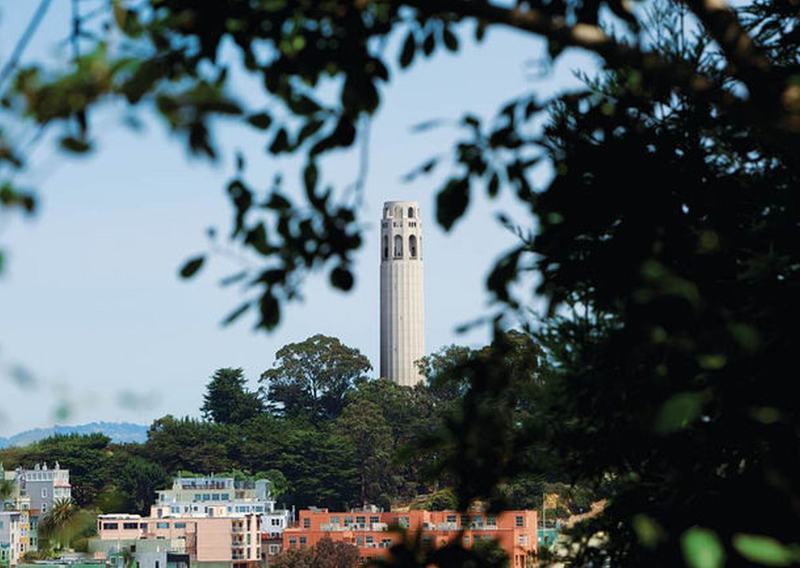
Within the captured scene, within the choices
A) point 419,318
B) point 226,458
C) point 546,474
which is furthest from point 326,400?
point 546,474

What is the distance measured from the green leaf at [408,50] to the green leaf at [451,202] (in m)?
0.41

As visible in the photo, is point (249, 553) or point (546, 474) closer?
point (546, 474)

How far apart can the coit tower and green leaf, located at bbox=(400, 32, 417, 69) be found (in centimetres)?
9947

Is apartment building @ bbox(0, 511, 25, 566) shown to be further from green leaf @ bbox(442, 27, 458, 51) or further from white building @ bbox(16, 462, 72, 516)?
green leaf @ bbox(442, 27, 458, 51)

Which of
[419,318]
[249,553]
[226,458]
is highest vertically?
[419,318]

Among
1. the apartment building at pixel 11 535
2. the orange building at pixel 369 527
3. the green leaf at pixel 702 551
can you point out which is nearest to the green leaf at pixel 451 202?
the green leaf at pixel 702 551

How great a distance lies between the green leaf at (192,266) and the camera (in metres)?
3.11

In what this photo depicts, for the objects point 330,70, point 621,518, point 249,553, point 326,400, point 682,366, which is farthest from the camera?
point 326,400

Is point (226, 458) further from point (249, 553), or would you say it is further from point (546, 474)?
point (546, 474)

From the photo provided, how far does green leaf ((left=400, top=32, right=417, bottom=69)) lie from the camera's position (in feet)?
11.3

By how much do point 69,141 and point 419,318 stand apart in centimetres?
10209

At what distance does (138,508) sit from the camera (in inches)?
3445

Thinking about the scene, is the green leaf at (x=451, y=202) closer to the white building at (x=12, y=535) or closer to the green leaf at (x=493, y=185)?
the green leaf at (x=493, y=185)

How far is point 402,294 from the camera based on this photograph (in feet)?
341
